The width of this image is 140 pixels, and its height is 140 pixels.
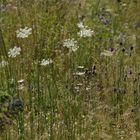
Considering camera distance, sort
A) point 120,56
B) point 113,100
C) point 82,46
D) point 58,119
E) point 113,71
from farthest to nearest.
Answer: point 82,46 < point 120,56 < point 113,71 < point 113,100 < point 58,119

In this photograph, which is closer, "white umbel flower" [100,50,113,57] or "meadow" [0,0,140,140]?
"meadow" [0,0,140,140]

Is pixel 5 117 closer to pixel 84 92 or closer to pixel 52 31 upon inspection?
pixel 84 92

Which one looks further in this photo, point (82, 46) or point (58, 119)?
point (82, 46)

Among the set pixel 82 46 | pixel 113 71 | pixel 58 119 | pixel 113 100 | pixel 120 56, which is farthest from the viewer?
pixel 82 46

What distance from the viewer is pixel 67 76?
405 centimetres

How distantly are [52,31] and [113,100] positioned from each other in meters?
1.29

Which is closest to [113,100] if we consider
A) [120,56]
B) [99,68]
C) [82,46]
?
[99,68]

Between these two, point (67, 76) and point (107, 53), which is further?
point (107, 53)

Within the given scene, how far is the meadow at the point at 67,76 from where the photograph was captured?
3430mm

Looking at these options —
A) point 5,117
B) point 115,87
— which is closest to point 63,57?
point 115,87

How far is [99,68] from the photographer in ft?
13.8

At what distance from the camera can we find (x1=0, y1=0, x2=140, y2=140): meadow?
343 cm

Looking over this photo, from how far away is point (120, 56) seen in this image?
448 centimetres

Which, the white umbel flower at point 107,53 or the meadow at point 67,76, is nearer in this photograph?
the meadow at point 67,76
